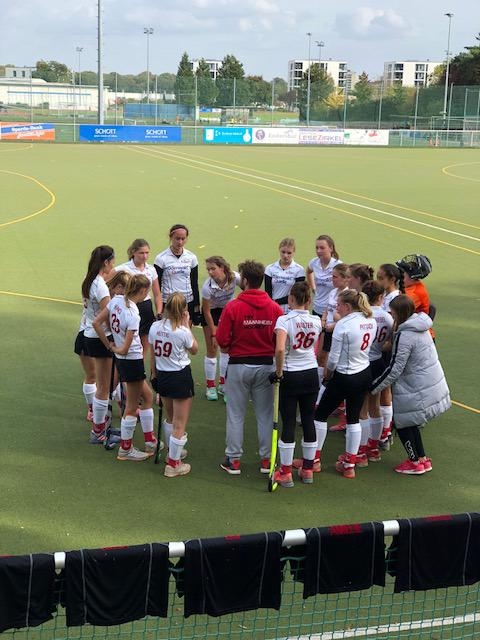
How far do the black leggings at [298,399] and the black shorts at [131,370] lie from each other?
1386 mm

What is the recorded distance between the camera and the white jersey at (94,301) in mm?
7734

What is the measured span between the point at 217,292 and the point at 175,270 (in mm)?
716

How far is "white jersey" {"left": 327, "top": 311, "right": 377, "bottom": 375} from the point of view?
6875mm

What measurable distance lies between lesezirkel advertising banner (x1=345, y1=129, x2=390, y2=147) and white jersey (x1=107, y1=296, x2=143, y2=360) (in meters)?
54.6

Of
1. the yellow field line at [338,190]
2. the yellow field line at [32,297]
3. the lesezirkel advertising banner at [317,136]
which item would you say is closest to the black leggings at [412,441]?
the yellow field line at [32,297]

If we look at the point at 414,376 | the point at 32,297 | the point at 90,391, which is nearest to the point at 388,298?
the point at 414,376

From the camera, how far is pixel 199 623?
5.09 meters

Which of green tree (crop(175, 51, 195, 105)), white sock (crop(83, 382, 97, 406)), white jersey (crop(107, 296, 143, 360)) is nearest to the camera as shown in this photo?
white jersey (crop(107, 296, 143, 360))

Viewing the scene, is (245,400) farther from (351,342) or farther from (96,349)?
(96,349)

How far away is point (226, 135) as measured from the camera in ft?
187

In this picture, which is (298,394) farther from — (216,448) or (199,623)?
(199,623)

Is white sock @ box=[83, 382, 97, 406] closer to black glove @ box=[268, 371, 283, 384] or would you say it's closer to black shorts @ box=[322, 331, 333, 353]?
black glove @ box=[268, 371, 283, 384]

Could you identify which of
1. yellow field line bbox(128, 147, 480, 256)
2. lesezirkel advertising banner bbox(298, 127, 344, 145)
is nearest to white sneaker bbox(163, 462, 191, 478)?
yellow field line bbox(128, 147, 480, 256)

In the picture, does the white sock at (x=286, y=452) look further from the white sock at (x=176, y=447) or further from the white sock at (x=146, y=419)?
the white sock at (x=146, y=419)
